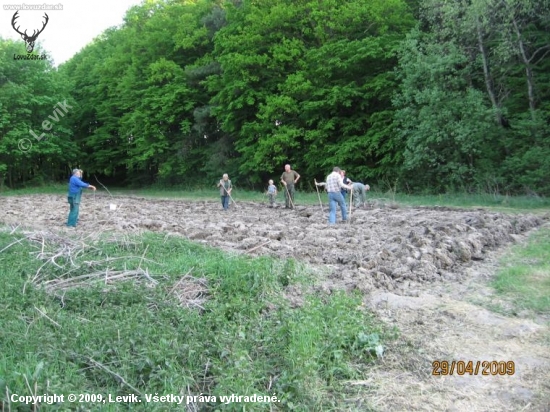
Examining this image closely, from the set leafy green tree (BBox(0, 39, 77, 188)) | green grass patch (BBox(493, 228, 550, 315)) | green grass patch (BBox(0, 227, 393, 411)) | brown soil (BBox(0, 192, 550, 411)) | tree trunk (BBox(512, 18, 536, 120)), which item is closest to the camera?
green grass patch (BBox(0, 227, 393, 411))

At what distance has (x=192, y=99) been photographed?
110ft

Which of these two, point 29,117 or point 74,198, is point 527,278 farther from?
point 29,117

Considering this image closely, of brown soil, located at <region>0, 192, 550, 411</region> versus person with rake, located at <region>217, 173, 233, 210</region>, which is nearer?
brown soil, located at <region>0, 192, 550, 411</region>

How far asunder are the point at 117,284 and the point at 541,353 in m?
4.35

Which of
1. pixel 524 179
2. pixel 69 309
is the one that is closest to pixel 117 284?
pixel 69 309

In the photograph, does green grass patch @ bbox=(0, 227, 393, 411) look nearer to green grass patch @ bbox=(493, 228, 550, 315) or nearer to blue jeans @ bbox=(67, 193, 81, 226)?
green grass patch @ bbox=(493, 228, 550, 315)

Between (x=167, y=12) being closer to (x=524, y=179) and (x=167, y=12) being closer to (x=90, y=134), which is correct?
(x=90, y=134)

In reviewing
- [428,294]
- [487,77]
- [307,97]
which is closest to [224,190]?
[307,97]

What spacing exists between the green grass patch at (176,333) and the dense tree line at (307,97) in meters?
15.1

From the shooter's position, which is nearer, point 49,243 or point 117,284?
point 117,284

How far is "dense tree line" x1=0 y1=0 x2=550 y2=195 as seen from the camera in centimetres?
1977
